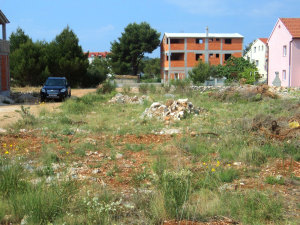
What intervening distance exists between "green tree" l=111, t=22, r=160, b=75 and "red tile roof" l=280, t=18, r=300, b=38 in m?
27.1

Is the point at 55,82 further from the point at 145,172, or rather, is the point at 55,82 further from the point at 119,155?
the point at 145,172

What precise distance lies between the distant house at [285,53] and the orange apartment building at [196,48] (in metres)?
16.1

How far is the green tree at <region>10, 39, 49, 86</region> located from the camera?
36.1 meters

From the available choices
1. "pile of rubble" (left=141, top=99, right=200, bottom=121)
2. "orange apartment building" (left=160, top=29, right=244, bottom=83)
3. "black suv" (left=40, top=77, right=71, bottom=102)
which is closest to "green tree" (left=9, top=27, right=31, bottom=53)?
"black suv" (left=40, top=77, right=71, bottom=102)

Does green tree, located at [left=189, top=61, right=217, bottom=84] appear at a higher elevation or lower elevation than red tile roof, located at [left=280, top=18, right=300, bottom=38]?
lower

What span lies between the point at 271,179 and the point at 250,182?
0.37 m

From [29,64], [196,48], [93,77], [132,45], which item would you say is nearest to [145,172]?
[29,64]

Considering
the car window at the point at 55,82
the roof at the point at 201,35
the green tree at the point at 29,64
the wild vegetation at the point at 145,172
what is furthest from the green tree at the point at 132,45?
the wild vegetation at the point at 145,172

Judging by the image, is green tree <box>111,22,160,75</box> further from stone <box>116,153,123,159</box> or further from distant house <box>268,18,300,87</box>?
stone <box>116,153,123,159</box>

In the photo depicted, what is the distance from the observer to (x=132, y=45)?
6178 cm

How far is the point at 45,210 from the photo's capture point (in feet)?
15.2

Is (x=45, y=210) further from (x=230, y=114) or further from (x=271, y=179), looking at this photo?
(x=230, y=114)

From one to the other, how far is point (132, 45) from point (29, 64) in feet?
91.8

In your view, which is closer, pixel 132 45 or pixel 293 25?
pixel 293 25
